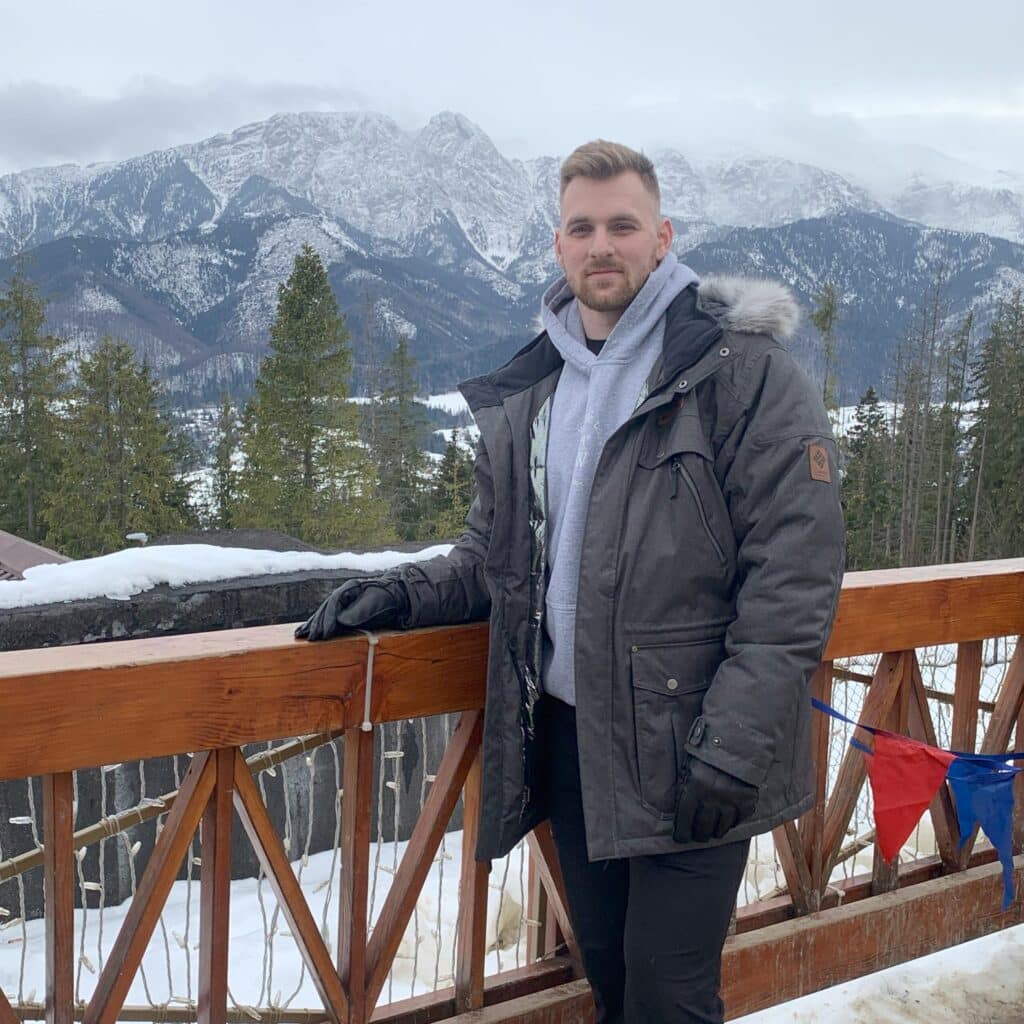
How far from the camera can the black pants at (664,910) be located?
1.76 metres

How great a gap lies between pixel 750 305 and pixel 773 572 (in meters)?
0.46

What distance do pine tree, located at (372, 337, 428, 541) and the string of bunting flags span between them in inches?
Result: 1673

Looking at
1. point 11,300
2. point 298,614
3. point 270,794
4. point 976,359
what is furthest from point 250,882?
point 976,359

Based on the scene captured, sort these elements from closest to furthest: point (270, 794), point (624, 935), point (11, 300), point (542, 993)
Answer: point (624, 935), point (542, 993), point (270, 794), point (11, 300)

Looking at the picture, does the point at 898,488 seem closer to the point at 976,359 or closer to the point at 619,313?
the point at 976,359

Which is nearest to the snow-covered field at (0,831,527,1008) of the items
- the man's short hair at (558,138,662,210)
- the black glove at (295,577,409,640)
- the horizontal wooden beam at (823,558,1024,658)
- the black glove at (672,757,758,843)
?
the horizontal wooden beam at (823,558,1024,658)

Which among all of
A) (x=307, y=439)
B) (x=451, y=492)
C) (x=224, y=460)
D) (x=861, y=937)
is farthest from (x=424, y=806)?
(x=224, y=460)

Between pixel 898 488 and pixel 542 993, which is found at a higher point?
pixel 542 993

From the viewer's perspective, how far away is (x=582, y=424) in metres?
1.86

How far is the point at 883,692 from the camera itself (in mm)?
2590

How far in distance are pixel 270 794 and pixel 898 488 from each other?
1796 inches

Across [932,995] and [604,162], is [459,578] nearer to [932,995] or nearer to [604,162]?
→ [604,162]

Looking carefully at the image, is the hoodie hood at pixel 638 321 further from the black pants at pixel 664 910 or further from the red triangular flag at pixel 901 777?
the red triangular flag at pixel 901 777

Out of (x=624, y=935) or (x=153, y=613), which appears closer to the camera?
(x=624, y=935)
